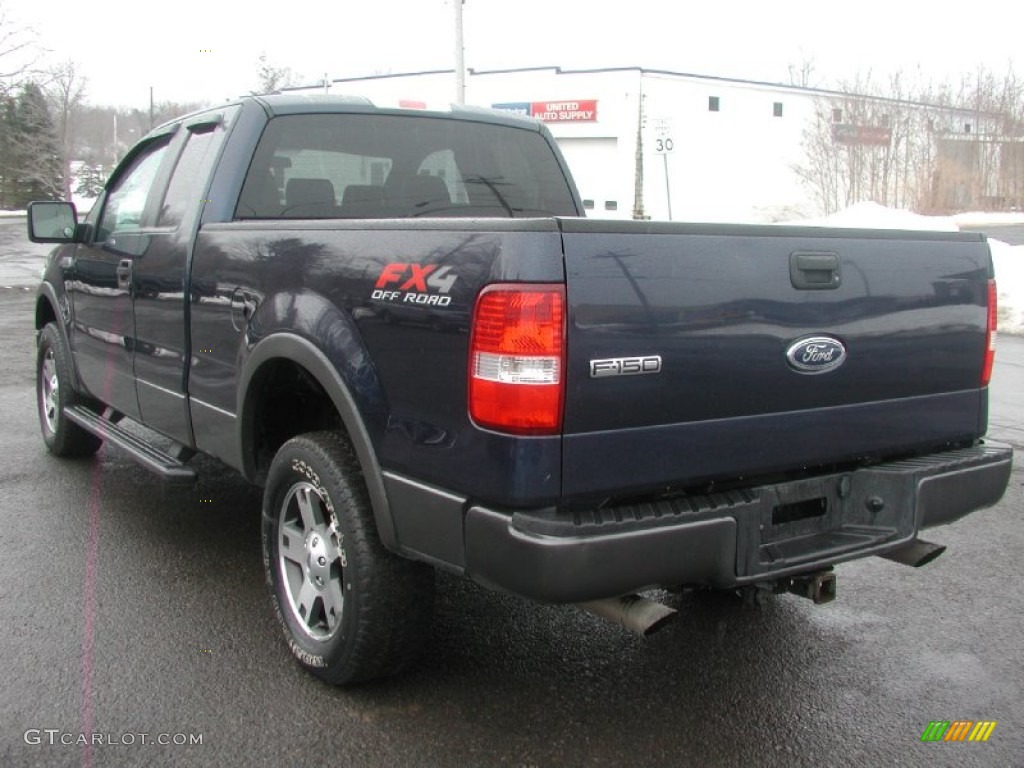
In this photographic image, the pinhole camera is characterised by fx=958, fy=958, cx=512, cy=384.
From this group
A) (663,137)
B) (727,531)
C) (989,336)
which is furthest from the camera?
(663,137)

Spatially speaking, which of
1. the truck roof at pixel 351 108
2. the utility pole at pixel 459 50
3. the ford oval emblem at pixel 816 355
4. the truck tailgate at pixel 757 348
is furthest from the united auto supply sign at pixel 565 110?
the ford oval emblem at pixel 816 355

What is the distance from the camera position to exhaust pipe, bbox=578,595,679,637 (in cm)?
262

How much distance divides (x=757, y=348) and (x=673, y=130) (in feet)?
124

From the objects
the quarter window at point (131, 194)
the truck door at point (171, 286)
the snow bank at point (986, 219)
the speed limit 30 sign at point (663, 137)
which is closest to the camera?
the truck door at point (171, 286)

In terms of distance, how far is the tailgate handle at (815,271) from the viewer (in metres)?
2.76

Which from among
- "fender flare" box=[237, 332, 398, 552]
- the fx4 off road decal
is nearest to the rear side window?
"fender flare" box=[237, 332, 398, 552]

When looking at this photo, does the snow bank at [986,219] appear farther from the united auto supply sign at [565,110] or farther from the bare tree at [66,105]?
the bare tree at [66,105]

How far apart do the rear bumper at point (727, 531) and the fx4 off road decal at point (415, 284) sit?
58cm

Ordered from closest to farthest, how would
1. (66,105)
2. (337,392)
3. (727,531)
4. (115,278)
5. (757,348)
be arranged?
1. (727,531)
2. (757,348)
3. (337,392)
4. (115,278)
5. (66,105)

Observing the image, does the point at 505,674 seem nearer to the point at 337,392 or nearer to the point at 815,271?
the point at 337,392

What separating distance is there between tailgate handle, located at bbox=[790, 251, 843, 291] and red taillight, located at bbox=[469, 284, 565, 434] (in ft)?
2.62

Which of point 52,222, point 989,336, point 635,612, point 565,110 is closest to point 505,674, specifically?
point 635,612

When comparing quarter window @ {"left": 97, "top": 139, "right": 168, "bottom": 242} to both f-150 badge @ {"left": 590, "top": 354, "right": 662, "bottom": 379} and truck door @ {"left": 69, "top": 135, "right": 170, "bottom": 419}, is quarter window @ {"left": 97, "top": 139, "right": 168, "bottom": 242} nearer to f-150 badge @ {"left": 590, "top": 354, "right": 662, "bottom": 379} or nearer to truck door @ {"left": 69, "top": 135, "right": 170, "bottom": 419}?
truck door @ {"left": 69, "top": 135, "right": 170, "bottom": 419}

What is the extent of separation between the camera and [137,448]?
14.6 feet
